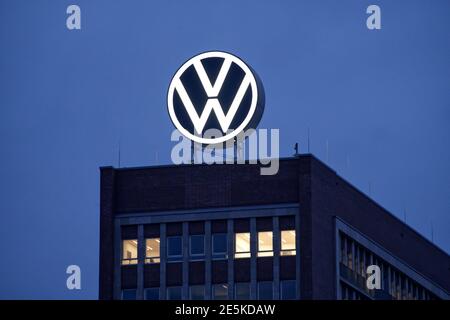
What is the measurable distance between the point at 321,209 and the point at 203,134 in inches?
420

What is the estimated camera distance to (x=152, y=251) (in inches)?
3772

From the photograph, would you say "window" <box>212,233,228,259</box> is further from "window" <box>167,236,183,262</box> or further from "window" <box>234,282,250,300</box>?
"window" <box>167,236,183,262</box>

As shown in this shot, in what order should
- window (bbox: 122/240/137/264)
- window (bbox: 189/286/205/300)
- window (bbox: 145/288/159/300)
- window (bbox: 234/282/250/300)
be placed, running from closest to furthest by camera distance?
window (bbox: 234/282/250/300)
window (bbox: 189/286/205/300)
window (bbox: 145/288/159/300)
window (bbox: 122/240/137/264)

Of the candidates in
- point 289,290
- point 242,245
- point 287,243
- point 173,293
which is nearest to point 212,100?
point 242,245

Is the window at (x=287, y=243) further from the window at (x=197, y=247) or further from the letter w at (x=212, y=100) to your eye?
the letter w at (x=212, y=100)

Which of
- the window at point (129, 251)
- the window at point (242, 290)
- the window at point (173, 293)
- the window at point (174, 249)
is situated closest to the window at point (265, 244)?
the window at point (242, 290)

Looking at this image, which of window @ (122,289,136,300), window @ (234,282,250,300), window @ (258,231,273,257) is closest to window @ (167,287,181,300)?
window @ (122,289,136,300)

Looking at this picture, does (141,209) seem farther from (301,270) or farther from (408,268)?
(408,268)

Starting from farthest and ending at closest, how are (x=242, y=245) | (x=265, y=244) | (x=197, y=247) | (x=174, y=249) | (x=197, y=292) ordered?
(x=174, y=249)
(x=197, y=247)
(x=242, y=245)
(x=197, y=292)
(x=265, y=244)

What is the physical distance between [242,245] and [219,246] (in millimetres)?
1755

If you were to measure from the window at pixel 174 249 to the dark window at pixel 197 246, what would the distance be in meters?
0.94

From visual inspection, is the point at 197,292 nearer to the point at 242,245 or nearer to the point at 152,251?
the point at 242,245

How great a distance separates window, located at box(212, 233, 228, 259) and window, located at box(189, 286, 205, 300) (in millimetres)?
2577

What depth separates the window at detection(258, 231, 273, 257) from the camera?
93062 mm
